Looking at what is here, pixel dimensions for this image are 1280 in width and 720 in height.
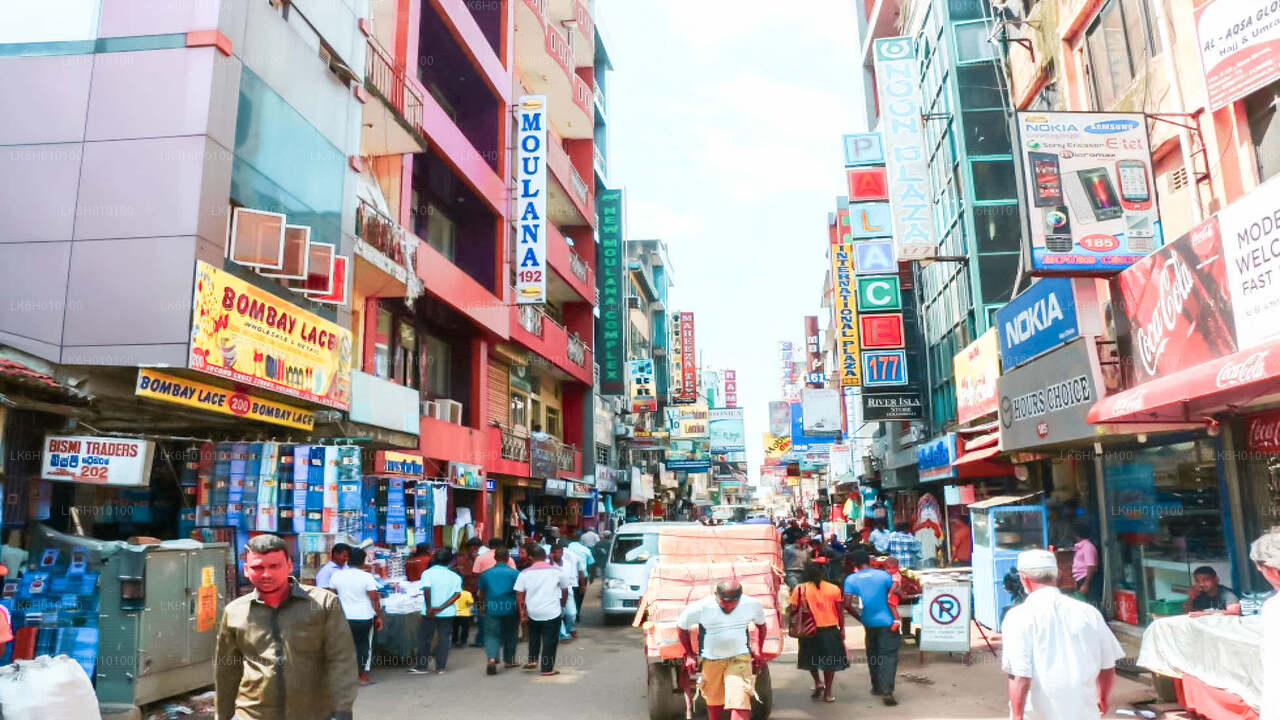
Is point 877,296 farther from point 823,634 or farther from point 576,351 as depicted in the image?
point 823,634

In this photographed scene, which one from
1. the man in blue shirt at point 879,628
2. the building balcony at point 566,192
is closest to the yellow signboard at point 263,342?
the man in blue shirt at point 879,628

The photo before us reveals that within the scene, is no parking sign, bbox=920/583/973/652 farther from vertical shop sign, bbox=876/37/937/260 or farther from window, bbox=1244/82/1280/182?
vertical shop sign, bbox=876/37/937/260

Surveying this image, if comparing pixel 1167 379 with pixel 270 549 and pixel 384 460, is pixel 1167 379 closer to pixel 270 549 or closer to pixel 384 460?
pixel 270 549

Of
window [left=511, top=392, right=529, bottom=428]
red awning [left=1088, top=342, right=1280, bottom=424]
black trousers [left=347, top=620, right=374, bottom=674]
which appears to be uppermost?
window [left=511, top=392, right=529, bottom=428]

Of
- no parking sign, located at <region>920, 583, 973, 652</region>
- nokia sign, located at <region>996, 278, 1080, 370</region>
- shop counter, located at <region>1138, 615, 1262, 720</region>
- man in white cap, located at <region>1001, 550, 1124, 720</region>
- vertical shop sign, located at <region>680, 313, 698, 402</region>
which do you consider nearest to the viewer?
man in white cap, located at <region>1001, 550, 1124, 720</region>

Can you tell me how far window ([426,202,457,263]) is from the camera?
22.1 metres

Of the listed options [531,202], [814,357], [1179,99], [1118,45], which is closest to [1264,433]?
[1179,99]

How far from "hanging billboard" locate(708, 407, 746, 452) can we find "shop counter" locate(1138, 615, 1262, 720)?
45546mm

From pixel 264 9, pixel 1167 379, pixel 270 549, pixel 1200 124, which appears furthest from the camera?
pixel 264 9

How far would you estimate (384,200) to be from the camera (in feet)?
55.9

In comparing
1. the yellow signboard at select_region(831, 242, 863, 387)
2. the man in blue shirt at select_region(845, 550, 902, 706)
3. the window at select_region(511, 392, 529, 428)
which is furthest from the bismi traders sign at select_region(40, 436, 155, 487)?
the yellow signboard at select_region(831, 242, 863, 387)

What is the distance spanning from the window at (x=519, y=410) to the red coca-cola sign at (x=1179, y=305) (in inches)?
736


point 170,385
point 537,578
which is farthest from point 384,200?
point 537,578

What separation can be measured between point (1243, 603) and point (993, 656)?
3984 mm
